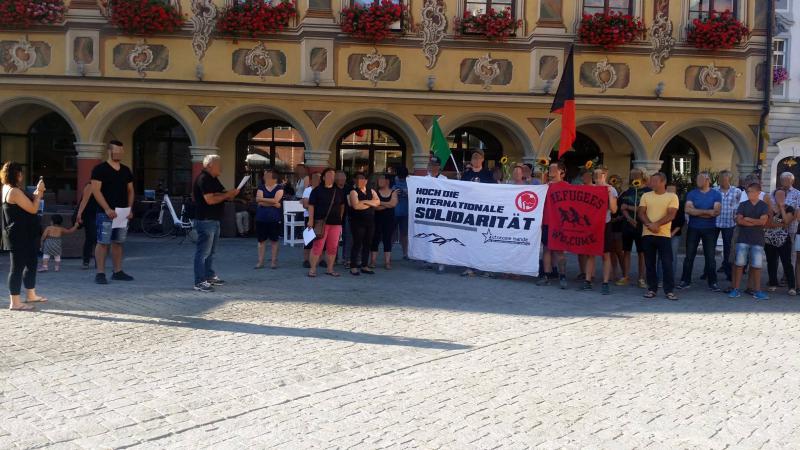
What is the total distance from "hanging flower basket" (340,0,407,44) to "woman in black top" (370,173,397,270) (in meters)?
Result: 6.15

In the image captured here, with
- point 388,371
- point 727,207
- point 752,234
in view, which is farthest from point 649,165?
point 388,371

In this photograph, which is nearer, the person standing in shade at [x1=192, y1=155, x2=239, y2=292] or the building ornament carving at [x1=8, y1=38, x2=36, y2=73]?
the person standing in shade at [x1=192, y1=155, x2=239, y2=292]

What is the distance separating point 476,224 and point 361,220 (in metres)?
1.86

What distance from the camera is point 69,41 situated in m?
17.6

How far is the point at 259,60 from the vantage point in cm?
1791

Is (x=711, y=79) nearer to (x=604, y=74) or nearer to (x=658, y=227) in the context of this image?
(x=604, y=74)

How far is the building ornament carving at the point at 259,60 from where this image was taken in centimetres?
1788

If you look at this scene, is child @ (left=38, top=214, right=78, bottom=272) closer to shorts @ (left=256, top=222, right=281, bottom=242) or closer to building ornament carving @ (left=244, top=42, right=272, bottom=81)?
shorts @ (left=256, top=222, right=281, bottom=242)

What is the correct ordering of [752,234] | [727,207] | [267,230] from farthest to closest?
[267,230], [727,207], [752,234]

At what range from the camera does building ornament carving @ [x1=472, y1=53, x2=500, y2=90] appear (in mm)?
18016

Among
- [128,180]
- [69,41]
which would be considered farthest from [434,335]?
[69,41]

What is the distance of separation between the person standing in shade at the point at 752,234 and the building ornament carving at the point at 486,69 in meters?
8.11

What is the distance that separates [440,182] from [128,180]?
16.3 feet

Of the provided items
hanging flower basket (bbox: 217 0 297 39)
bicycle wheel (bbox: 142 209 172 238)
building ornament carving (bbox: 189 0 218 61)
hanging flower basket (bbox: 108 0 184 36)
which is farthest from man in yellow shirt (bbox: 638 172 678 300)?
hanging flower basket (bbox: 108 0 184 36)
